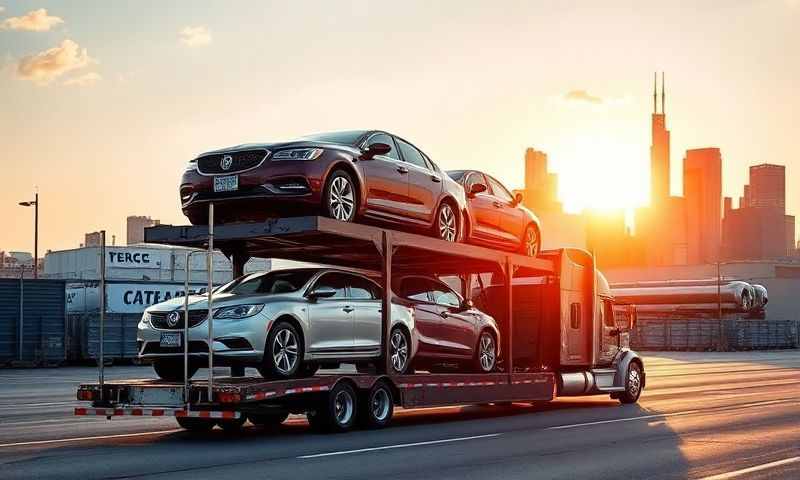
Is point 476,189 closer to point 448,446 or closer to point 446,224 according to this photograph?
point 446,224

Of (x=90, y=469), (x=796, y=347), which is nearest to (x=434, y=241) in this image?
(x=90, y=469)

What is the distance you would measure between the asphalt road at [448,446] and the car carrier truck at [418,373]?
0.40 meters

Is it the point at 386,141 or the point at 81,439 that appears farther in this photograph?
the point at 386,141

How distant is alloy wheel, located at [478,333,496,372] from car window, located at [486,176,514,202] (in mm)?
2337

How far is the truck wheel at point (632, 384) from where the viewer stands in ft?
70.4

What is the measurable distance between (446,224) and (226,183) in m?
3.82

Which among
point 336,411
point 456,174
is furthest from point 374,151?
point 456,174

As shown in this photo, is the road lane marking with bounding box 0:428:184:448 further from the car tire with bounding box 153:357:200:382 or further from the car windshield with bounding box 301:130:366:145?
the car windshield with bounding box 301:130:366:145

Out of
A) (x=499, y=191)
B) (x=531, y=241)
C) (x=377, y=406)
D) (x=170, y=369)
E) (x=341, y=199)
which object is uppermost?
(x=499, y=191)

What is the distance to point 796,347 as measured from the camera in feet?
278

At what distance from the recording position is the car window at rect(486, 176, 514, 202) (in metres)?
18.5

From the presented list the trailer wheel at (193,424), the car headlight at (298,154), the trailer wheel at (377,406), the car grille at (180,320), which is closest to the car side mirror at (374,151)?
the car headlight at (298,154)

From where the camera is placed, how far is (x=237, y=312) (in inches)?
514

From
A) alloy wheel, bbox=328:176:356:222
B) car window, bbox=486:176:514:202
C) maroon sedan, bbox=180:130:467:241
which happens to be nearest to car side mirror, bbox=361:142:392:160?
maroon sedan, bbox=180:130:467:241
